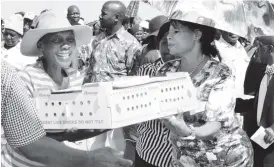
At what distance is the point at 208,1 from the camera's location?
263cm

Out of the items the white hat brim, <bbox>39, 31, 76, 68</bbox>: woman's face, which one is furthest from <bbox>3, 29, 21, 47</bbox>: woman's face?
<bbox>39, 31, 76, 68</bbox>: woman's face

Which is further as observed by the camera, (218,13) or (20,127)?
(218,13)

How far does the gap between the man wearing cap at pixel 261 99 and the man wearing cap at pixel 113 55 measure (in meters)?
1.53

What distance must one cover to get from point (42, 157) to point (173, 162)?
92cm

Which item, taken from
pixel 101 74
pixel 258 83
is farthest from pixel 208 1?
pixel 101 74

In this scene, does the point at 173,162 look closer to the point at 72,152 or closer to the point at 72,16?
the point at 72,152

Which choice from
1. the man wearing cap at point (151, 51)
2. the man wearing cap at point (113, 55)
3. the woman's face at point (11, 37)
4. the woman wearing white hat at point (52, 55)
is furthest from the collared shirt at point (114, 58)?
the woman wearing white hat at point (52, 55)

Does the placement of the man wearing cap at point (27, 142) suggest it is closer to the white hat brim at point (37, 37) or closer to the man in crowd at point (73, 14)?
the white hat brim at point (37, 37)

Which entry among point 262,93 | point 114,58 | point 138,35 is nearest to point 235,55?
point 262,93

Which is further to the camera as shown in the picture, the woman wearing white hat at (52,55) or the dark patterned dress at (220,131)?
the woman wearing white hat at (52,55)

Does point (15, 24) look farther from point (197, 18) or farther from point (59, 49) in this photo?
point (197, 18)

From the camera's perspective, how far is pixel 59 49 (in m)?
2.76

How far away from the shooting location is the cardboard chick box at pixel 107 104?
6.60 ft

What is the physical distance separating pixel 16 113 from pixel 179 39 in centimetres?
120
